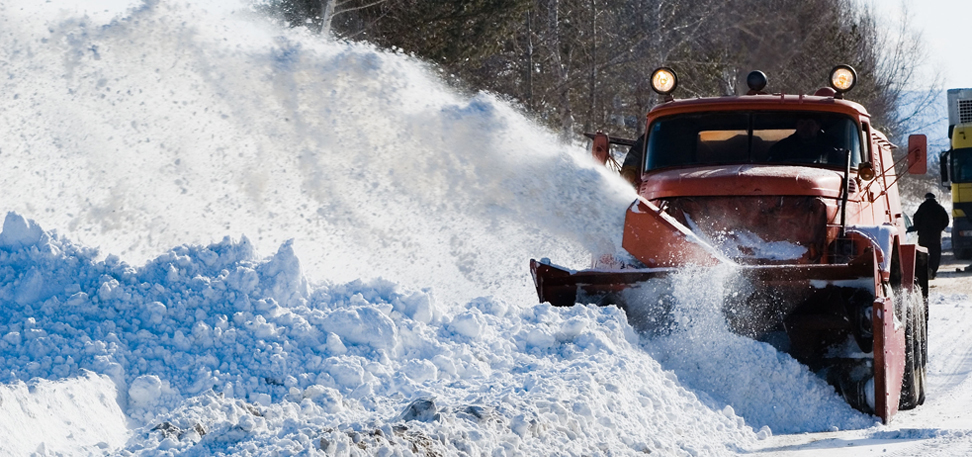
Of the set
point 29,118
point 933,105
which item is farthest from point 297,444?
point 933,105

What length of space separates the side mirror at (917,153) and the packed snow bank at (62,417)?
5.26 m

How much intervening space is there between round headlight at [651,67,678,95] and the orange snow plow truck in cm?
2

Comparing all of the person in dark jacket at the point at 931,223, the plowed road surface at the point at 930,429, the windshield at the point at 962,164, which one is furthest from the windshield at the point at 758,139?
the windshield at the point at 962,164

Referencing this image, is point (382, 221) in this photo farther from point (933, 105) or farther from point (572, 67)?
point (933, 105)

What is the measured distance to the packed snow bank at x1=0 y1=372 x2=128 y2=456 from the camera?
4.48 m

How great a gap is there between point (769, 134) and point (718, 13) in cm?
1775

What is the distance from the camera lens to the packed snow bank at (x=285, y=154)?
26.6 feet

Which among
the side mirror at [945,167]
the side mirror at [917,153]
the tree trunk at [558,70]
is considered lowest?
the side mirror at [917,153]

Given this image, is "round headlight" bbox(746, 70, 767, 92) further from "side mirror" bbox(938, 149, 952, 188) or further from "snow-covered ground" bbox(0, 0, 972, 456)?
"side mirror" bbox(938, 149, 952, 188)

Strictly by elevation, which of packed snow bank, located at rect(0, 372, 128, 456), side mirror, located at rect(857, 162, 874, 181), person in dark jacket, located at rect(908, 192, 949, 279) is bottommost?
packed snow bank, located at rect(0, 372, 128, 456)

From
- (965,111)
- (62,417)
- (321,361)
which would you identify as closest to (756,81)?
(321,361)

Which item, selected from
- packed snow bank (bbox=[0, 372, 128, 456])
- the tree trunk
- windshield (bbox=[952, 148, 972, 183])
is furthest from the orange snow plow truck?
the tree trunk

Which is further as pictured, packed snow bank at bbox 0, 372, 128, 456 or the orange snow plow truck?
the orange snow plow truck

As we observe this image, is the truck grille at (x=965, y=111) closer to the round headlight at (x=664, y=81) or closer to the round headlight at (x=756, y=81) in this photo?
the round headlight at (x=756, y=81)
